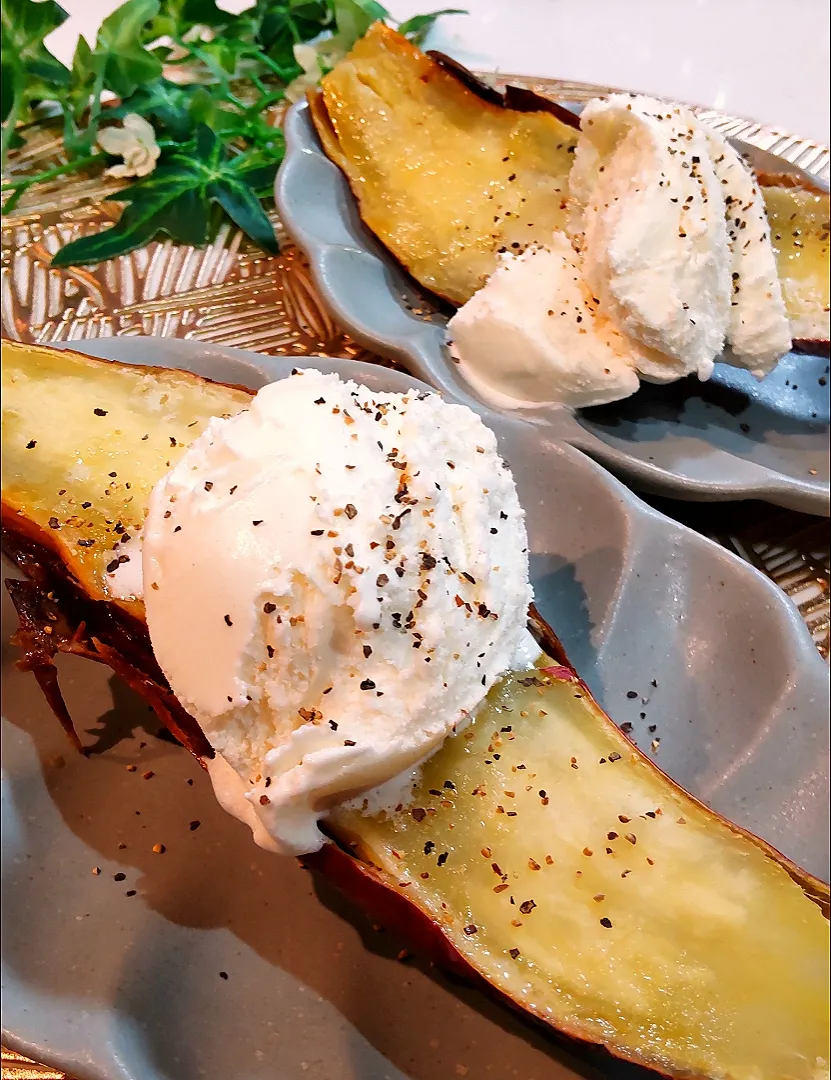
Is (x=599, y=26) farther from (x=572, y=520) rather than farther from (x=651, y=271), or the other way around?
(x=572, y=520)

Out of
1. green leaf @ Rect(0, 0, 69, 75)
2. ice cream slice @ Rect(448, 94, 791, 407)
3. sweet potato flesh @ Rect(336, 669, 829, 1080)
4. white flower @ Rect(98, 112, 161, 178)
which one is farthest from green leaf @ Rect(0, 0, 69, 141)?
sweet potato flesh @ Rect(336, 669, 829, 1080)

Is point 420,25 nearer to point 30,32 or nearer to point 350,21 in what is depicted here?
point 350,21

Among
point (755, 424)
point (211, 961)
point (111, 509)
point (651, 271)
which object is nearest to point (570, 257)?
point (651, 271)

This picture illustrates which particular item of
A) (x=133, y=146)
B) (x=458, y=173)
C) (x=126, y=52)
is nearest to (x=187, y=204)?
(x=133, y=146)

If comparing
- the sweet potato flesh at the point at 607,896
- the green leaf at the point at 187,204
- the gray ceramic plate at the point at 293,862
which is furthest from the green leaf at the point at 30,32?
the sweet potato flesh at the point at 607,896

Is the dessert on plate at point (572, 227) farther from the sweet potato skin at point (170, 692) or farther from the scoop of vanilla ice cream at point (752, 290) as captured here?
the sweet potato skin at point (170, 692)
